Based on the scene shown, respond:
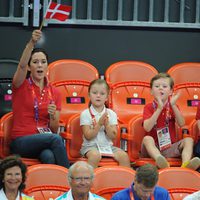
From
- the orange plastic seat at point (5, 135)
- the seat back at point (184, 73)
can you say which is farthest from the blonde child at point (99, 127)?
the seat back at point (184, 73)

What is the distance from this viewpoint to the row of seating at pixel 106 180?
227 inches

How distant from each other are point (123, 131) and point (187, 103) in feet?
3.23

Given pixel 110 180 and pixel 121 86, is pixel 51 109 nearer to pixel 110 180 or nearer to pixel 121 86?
pixel 110 180

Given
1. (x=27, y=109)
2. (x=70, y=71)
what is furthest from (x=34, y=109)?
(x=70, y=71)

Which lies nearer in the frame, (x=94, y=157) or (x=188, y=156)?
(x=94, y=157)

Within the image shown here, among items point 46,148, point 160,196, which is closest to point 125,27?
point 46,148

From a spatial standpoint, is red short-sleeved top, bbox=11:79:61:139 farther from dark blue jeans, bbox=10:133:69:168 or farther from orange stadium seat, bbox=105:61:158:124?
orange stadium seat, bbox=105:61:158:124

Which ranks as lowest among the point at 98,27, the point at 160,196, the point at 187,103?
the point at 160,196

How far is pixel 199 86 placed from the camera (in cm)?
761

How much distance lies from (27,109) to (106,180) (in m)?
1.02

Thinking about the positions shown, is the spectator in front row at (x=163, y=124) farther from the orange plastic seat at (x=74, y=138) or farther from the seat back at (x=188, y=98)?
the seat back at (x=188, y=98)

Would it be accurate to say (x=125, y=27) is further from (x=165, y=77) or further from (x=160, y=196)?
(x=160, y=196)

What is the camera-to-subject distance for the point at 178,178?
6.08 m

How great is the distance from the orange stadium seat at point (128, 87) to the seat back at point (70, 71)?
0.18 m
